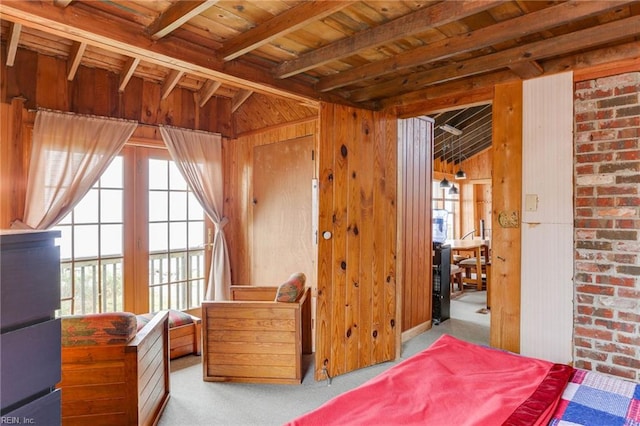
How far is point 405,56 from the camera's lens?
95.4 inches

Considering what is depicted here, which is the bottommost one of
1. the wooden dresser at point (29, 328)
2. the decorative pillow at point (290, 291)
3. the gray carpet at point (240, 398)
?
the gray carpet at point (240, 398)

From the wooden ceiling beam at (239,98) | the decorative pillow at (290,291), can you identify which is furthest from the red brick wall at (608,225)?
the wooden ceiling beam at (239,98)

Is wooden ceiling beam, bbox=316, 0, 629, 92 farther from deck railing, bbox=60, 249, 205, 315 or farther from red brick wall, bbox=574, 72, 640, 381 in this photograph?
deck railing, bbox=60, 249, 205, 315

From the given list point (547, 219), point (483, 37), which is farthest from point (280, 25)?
point (547, 219)

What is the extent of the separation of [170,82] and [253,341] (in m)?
2.65

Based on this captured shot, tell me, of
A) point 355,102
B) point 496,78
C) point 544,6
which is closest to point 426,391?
point 544,6

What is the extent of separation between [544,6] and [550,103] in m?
0.75

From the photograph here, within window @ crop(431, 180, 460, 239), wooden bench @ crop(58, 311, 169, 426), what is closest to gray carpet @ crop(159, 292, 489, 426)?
wooden bench @ crop(58, 311, 169, 426)

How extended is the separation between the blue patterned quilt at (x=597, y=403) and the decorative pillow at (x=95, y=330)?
6.83 ft

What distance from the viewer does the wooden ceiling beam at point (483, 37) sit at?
1.77m

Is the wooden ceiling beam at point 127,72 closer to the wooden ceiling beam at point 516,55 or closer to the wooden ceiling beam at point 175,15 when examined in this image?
the wooden ceiling beam at point 175,15

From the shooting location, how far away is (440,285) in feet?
15.1

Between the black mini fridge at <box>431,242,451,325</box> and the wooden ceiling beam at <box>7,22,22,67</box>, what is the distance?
4.61 meters

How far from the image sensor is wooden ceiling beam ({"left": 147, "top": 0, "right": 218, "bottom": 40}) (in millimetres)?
1735
